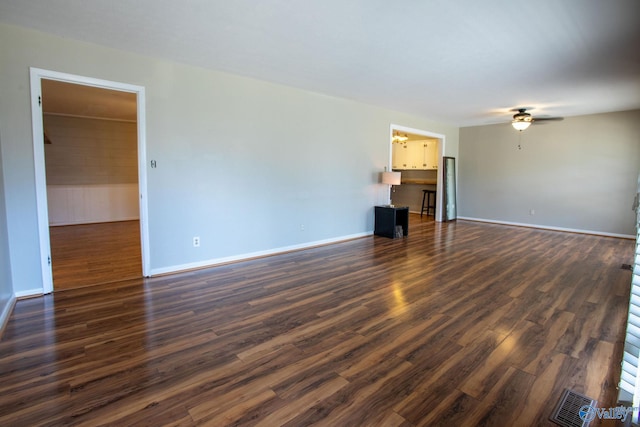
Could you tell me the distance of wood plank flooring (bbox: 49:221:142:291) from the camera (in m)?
3.81

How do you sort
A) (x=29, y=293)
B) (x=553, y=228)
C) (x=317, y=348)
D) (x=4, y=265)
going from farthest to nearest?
(x=553, y=228) < (x=29, y=293) < (x=4, y=265) < (x=317, y=348)

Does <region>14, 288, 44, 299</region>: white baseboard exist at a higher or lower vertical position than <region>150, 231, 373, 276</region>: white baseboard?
lower

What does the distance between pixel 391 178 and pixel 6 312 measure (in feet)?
18.7

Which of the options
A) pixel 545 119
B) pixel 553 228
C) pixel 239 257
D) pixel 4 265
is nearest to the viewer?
pixel 4 265

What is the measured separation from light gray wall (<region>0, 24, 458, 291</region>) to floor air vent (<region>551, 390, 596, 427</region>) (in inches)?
152

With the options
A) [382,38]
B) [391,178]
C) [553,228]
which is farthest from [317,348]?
[553,228]

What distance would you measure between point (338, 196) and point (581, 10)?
4.00m

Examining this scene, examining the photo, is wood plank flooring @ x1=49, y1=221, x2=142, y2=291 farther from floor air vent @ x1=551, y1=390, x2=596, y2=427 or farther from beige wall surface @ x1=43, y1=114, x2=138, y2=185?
floor air vent @ x1=551, y1=390, x2=596, y2=427

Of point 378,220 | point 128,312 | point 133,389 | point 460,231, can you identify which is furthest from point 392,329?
point 460,231

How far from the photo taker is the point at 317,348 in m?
2.32

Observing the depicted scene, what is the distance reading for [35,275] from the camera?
3258 mm

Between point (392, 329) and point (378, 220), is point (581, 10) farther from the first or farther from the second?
point (378, 220)

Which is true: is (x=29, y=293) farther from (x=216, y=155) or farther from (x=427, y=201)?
(x=427, y=201)

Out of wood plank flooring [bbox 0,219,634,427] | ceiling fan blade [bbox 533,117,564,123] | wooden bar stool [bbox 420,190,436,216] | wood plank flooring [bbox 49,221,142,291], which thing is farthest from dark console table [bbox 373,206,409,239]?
wood plank flooring [bbox 49,221,142,291]
